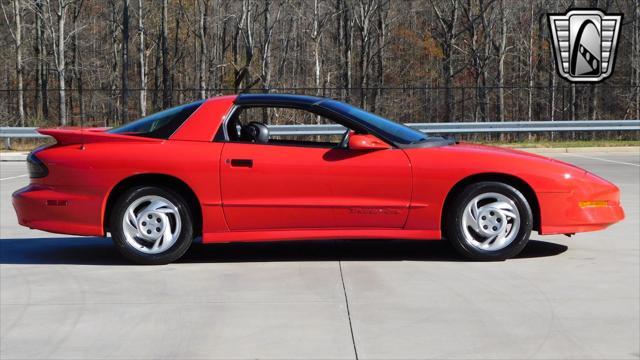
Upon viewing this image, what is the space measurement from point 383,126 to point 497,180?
41.8 inches

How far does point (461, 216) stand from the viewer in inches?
291

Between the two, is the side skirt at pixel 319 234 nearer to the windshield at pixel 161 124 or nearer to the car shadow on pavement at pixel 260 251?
the car shadow on pavement at pixel 260 251

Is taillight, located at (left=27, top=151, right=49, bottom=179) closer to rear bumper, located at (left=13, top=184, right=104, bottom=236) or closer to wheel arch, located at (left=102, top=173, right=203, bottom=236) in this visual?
rear bumper, located at (left=13, top=184, right=104, bottom=236)

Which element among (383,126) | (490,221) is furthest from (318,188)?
(490,221)

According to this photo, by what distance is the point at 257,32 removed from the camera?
59250 mm

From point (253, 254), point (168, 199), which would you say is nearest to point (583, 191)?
point (253, 254)

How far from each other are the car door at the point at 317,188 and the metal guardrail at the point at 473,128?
1632 centimetres

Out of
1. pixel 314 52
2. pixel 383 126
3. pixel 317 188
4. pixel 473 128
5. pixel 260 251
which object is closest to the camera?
pixel 317 188

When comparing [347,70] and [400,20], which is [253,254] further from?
[400,20]

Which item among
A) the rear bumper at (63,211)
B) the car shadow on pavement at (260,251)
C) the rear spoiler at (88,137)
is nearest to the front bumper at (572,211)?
the car shadow on pavement at (260,251)

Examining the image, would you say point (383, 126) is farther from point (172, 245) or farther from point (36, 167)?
point (36, 167)

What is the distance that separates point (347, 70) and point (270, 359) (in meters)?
43.8

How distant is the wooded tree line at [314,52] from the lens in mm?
45750

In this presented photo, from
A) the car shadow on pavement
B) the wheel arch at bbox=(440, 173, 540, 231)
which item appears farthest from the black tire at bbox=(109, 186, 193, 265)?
the wheel arch at bbox=(440, 173, 540, 231)
